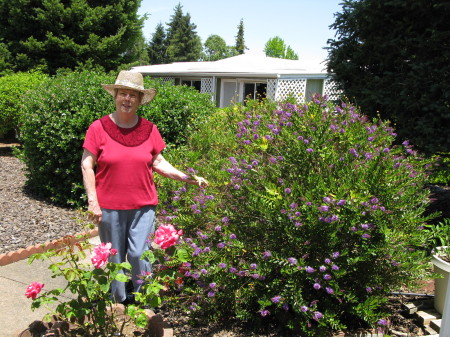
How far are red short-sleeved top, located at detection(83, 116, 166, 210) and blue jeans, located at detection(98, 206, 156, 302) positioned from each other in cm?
8

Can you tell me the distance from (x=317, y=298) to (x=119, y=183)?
1692 mm

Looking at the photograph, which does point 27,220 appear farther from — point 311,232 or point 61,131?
point 311,232

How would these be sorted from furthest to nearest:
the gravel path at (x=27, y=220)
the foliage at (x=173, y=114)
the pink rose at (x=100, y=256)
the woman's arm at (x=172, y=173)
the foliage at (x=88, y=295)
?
the foliage at (x=173, y=114) → the gravel path at (x=27, y=220) → the woman's arm at (x=172, y=173) → the foliage at (x=88, y=295) → the pink rose at (x=100, y=256)

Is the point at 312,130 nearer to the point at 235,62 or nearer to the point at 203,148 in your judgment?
the point at 203,148

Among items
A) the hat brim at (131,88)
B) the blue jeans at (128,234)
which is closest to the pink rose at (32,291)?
the blue jeans at (128,234)

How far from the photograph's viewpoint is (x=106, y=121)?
3109 mm

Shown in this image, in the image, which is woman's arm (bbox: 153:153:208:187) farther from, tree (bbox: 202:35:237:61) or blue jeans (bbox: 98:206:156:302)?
tree (bbox: 202:35:237:61)

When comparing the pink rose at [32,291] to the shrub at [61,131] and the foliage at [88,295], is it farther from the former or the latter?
the shrub at [61,131]

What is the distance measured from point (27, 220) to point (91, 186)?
312 centimetres

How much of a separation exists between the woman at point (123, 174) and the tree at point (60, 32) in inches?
540

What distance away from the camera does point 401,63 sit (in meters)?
5.88

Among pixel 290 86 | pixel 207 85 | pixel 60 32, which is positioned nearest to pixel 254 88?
pixel 290 86

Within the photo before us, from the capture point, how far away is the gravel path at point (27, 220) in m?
4.94

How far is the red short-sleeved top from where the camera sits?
3029 millimetres
